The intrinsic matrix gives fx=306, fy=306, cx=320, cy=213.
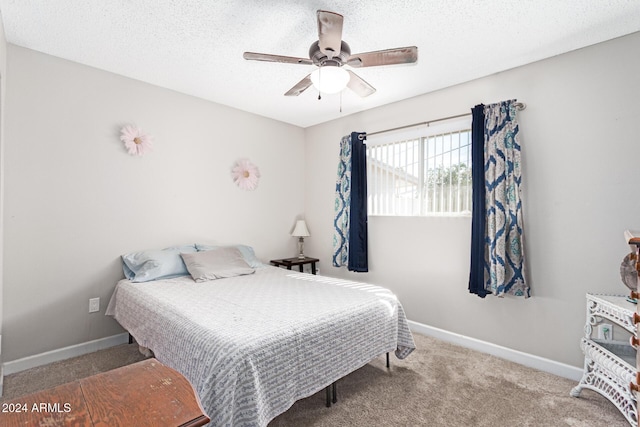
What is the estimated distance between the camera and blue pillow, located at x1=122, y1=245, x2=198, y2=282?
264cm

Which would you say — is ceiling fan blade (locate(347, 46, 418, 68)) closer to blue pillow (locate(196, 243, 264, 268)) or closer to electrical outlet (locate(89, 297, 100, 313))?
blue pillow (locate(196, 243, 264, 268))

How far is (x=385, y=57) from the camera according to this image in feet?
6.09

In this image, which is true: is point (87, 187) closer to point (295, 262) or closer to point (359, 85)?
point (295, 262)

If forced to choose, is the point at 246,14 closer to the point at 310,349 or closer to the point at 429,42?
the point at 429,42

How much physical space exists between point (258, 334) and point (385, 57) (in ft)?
5.73

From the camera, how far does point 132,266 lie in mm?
2713

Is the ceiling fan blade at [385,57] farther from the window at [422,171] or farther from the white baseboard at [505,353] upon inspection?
the white baseboard at [505,353]

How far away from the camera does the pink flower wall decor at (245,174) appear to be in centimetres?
360

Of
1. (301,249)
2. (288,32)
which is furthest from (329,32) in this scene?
(301,249)

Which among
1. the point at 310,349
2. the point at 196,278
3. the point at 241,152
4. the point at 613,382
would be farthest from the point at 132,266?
the point at 613,382

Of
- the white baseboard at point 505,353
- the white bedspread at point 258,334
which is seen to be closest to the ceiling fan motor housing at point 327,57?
the white bedspread at point 258,334

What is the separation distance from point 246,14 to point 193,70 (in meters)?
0.98

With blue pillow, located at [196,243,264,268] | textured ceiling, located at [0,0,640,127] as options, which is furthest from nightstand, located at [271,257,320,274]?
textured ceiling, located at [0,0,640,127]

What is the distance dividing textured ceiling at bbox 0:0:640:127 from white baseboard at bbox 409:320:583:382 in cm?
236
